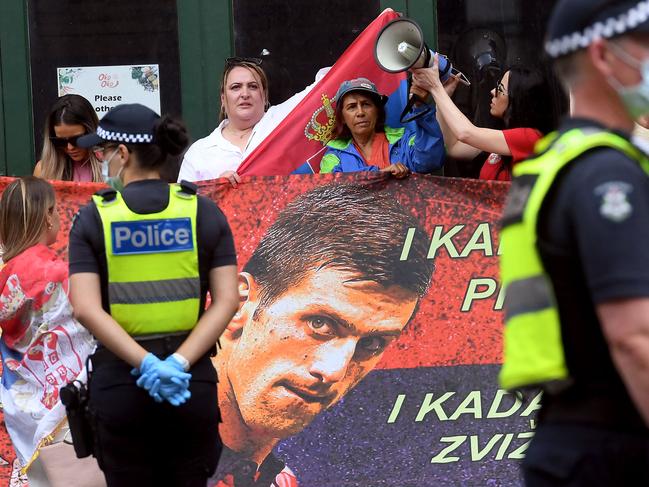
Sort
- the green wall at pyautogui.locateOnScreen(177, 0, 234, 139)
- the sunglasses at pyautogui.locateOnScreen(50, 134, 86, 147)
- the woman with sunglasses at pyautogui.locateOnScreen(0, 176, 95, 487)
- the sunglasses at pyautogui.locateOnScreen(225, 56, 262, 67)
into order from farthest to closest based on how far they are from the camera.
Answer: the green wall at pyautogui.locateOnScreen(177, 0, 234, 139) < the sunglasses at pyautogui.locateOnScreen(225, 56, 262, 67) < the sunglasses at pyautogui.locateOnScreen(50, 134, 86, 147) < the woman with sunglasses at pyautogui.locateOnScreen(0, 176, 95, 487)

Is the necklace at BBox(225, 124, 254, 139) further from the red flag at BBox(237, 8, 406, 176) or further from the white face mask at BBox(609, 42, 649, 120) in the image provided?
the white face mask at BBox(609, 42, 649, 120)

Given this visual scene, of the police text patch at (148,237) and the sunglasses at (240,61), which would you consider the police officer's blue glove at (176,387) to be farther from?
the sunglasses at (240,61)

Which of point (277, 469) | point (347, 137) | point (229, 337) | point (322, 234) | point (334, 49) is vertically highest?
point (334, 49)

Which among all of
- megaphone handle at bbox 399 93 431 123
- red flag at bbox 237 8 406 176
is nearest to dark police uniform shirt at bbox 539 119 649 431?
megaphone handle at bbox 399 93 431 123

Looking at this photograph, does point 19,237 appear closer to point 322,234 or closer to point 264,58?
point 322,234

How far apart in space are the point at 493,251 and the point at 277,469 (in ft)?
5.22

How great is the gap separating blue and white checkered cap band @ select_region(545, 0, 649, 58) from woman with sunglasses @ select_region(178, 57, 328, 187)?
4.54m

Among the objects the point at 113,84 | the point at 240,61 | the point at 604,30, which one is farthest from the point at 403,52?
the point at 604,30

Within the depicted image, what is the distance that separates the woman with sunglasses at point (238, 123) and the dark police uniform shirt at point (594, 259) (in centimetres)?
459

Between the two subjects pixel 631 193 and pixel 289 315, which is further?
pixel 289 315

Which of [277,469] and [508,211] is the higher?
[508,211]

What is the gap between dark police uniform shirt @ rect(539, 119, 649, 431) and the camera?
224 cm

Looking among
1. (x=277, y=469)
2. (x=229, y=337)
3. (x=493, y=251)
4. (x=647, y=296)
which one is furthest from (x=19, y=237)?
(x=647, y=296)

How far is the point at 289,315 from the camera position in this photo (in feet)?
20.7
